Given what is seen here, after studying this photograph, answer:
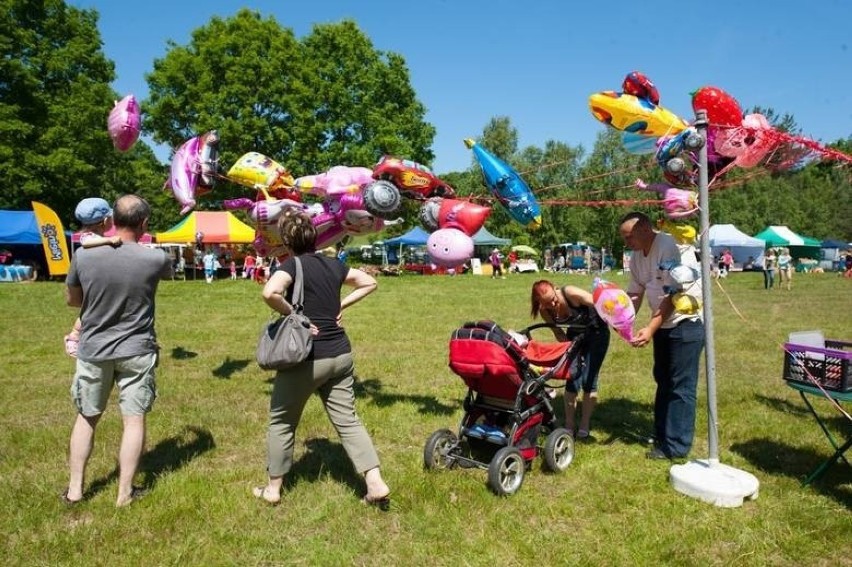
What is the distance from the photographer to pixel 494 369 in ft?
13.5

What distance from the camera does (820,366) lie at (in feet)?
13.1

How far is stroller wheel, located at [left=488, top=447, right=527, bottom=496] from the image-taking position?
397 cm

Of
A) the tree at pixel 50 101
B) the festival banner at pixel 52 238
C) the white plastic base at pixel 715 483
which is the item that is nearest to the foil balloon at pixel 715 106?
the white plastic base at pixel 715 483

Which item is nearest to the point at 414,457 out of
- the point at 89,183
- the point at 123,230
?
the point at 123,230

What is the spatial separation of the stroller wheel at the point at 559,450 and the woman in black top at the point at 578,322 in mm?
531

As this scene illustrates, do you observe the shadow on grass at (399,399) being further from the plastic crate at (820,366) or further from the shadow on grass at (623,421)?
the plastic crate at (820,366)

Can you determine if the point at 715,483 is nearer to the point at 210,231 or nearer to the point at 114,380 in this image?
the point at 114,380

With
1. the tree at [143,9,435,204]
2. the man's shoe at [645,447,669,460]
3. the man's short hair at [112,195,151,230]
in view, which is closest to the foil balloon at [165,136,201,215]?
the man's short hair at [112,195,151,230]

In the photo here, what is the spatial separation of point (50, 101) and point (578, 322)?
3039 centimetres

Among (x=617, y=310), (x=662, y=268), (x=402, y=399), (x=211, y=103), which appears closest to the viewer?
(x=617, y=310)

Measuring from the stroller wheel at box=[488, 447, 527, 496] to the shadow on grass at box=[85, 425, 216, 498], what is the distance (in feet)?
7.90

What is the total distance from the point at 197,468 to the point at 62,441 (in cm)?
147

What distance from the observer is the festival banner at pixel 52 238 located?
22.2m

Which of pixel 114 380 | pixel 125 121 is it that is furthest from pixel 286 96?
pixel 114 380
